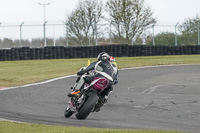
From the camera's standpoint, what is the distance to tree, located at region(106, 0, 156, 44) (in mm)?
45062

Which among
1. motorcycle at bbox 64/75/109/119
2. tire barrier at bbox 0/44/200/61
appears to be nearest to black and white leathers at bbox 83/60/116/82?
motorcycle at bbox 64/75/109/119

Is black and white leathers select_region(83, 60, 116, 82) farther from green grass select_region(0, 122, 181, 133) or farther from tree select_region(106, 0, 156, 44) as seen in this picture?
tree select_region(106, 0, 156, 44)

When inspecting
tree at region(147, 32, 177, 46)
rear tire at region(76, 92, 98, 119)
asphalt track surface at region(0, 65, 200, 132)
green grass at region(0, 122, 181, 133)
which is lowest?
asphalt track surface at region(0, 65, 200, 132)

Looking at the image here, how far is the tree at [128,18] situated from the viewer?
45062 millimetres

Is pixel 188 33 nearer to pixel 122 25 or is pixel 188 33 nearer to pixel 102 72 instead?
pixel 122 25

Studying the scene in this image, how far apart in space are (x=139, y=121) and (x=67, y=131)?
6.65ft

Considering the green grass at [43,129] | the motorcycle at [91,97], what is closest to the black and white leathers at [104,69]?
the motorcycle at [91,97]

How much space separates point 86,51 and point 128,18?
1372cm

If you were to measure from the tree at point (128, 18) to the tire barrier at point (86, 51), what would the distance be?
24.4 feet

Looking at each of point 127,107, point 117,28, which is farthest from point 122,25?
point 127,107

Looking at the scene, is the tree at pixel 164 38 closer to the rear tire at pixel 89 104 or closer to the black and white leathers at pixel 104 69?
the black and white leathers at pixel 104 69

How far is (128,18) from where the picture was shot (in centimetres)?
4825

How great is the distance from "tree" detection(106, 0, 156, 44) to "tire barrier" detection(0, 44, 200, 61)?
7438 mm

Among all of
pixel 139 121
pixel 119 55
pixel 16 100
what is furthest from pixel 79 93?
pixel 119 55
